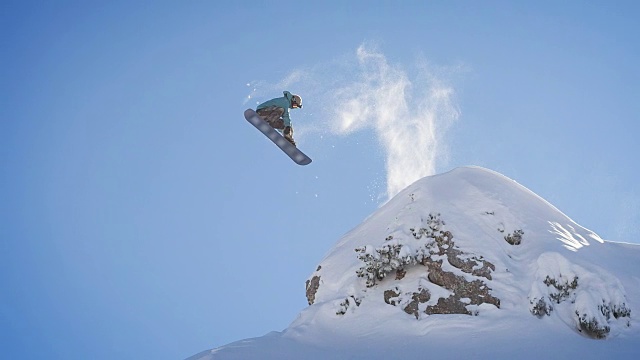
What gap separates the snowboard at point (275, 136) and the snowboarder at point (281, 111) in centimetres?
12

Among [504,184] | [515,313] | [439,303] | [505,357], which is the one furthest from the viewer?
[504,184]

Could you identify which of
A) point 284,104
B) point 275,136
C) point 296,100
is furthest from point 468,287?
point 284,104

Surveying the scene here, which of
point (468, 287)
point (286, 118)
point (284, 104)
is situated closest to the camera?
Result: point (468, 287)

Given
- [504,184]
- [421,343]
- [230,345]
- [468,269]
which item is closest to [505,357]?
[421,343]

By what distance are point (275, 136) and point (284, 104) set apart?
3.07ft

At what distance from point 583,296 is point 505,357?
2874 millimetres

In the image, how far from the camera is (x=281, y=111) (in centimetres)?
1318

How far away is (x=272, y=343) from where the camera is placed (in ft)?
27.3

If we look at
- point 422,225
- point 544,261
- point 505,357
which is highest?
point 422,225

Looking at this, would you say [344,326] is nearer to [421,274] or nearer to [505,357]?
[421,274]

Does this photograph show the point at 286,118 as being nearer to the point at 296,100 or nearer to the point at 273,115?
the point at 273,115

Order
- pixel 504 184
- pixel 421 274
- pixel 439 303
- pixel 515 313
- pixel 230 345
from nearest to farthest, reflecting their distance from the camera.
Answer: pixel 230 345
pixel 515 313
pixel 439 303
pixel 421 274
pixel 504 184

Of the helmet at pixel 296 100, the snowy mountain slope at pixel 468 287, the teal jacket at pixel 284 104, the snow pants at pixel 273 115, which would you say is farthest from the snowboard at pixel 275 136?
the snowy mountain slope at pixel 468 287

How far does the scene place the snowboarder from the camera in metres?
13.1
